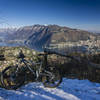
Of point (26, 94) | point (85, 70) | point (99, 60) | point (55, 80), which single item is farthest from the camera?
point (99, 60)

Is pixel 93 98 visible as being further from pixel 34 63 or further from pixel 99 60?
pixel 99 60

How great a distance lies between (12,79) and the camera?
4.19 m

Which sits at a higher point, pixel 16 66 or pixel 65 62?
pixel 16 66

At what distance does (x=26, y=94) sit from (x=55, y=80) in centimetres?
139

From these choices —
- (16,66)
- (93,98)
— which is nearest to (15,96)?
(16,66)

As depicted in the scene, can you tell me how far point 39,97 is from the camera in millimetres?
3344

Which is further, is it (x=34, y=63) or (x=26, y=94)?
(x=34, y=63)

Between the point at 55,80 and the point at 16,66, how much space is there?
66.7 inches

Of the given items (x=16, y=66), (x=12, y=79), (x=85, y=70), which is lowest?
(x=85, y=70)

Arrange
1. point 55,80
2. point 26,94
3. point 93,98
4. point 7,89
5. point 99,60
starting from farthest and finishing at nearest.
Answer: point 99,60 < point 55,80 < point 7,89 < point 26,94 < point 93,98

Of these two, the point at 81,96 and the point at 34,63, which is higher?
the point at 34,63

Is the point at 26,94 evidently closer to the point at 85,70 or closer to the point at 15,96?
the point at 15,96

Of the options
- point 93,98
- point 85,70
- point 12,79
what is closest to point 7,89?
point 12,79

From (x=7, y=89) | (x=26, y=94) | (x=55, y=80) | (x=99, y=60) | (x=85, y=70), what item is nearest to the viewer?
(x=26, y=94)
